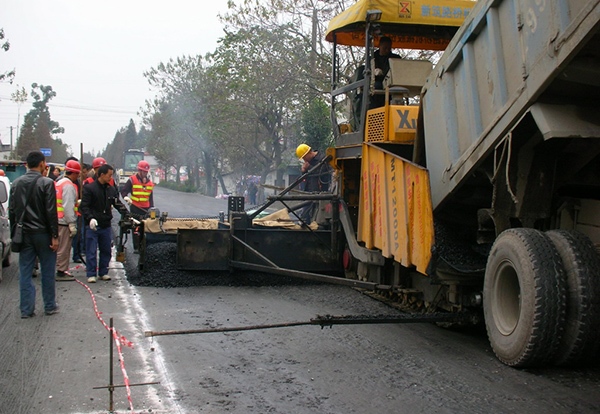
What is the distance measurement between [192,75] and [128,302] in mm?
45249

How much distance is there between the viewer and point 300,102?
2786 centimetres

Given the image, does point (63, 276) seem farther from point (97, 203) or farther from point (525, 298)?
point (525, 298)

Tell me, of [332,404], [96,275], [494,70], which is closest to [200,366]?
[332,404]

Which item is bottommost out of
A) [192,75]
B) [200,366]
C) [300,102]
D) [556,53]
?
[200,366]

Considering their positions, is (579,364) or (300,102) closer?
(579,364)

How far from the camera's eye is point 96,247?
9781mm

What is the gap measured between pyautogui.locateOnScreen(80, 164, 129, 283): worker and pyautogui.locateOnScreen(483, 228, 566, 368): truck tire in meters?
6.05

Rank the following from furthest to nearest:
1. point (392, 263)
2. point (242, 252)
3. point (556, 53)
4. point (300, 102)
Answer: point (300, 102) < point (242, 252) < point (392, 263) < point (556, 53)

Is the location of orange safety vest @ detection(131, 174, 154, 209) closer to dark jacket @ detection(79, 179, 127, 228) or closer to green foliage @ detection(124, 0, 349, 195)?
dark jacket @ detection(79, 179, 127, 228)

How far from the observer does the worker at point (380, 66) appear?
24.9 feet

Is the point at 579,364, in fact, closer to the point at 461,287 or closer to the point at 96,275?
the point at 461,287

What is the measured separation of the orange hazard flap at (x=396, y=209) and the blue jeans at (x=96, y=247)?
3.99 metres

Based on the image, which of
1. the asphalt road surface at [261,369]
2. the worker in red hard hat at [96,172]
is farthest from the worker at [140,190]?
the asphalt road surface at [261,369]

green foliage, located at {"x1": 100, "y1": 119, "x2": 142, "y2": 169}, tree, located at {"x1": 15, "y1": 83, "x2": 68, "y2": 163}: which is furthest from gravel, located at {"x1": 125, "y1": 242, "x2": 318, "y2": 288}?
green foliage, located at {"x1": 100, "y1": 119, "x2": 142, "y2": 169}
